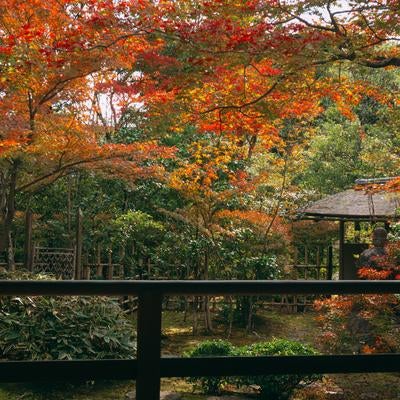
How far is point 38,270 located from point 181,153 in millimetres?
5301

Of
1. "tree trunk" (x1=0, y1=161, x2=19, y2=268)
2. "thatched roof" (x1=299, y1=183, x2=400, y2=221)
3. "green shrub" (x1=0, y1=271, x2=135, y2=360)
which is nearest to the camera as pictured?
"green shrub" (x1=0, y1=271, x2=135, y2=360)

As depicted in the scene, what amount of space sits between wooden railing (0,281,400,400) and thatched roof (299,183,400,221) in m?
9.32

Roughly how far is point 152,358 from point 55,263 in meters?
9.03

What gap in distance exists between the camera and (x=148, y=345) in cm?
222

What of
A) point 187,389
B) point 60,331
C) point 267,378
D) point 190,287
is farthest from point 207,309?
point 190,287

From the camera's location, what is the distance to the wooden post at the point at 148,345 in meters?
2.21

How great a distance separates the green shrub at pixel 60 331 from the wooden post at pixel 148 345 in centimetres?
413

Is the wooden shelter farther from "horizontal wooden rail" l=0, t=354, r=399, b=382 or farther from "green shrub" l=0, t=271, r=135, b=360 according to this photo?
"horizontal wooden rail" l=0, t=354, r=399, b=382

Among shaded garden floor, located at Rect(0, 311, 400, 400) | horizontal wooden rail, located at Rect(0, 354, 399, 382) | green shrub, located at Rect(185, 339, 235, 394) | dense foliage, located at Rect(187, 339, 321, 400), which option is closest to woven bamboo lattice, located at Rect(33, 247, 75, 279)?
shaded garden floor, located at Rect(0, 311, 400, 400)

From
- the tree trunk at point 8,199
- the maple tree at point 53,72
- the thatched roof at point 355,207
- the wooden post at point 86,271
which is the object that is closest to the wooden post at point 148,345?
the maple tree at point 53,72

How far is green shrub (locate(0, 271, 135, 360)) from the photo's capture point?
6.29m

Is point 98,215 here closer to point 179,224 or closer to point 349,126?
point 179,224

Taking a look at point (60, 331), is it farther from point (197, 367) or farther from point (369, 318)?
point (197, 367)

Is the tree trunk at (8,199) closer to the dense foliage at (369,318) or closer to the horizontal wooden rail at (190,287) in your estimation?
the dense foliage at (369,318)
